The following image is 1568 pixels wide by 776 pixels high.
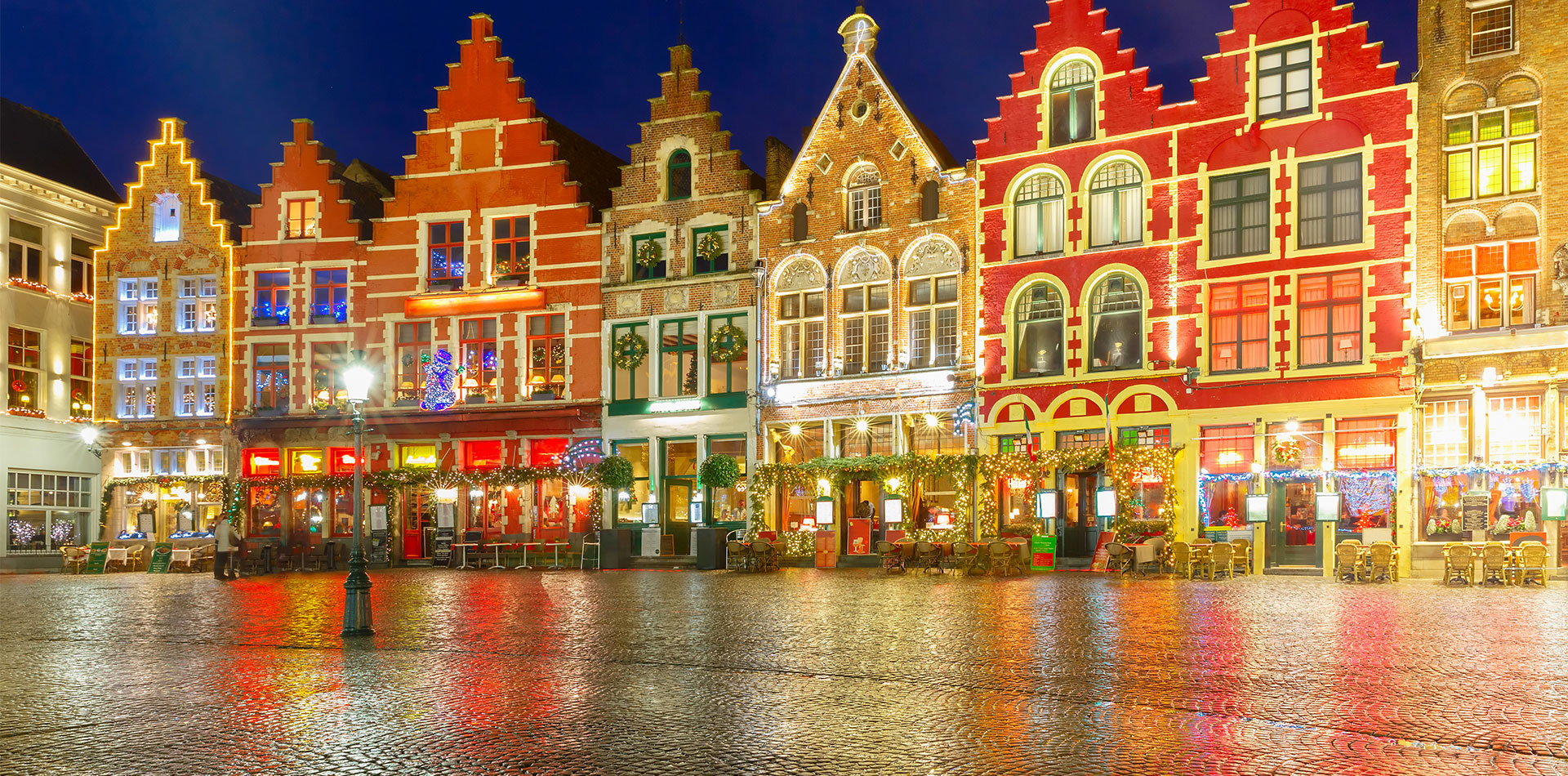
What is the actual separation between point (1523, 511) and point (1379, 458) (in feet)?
9.00

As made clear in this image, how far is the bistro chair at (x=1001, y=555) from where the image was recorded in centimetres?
2650

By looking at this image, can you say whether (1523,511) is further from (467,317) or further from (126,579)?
(126,579)

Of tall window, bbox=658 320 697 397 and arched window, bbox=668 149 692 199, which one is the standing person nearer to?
tall window, bbox=658 320 697 397

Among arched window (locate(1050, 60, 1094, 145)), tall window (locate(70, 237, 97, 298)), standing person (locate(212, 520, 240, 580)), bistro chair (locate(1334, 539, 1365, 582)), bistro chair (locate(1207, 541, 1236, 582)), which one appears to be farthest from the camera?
tall window (locate(70, 237, 97, 298))

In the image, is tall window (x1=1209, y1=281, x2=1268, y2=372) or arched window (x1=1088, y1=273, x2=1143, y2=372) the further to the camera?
arched window (x1=1088, y1=273, x2=1143, y2=372)

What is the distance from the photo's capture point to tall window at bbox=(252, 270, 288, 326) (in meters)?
38.8

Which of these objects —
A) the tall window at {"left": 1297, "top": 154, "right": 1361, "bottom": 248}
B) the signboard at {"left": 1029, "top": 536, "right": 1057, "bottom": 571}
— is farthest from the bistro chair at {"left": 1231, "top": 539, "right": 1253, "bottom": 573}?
the tall window at {"left": 1297, "top": 154, "right": 1361, "bottom": 248}

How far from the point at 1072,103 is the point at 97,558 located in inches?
1072

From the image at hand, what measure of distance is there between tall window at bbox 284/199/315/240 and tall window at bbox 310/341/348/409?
333cm

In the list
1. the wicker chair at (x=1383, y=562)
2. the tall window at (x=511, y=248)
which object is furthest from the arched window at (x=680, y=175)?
the wicker chair at (x=1383, y=562)

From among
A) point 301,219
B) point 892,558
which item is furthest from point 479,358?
point 892,558

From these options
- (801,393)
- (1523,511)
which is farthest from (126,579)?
(1523,511)

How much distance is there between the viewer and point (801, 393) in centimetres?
3372

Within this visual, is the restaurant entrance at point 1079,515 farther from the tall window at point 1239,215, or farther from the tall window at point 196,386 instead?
the tall window at point 196,386
